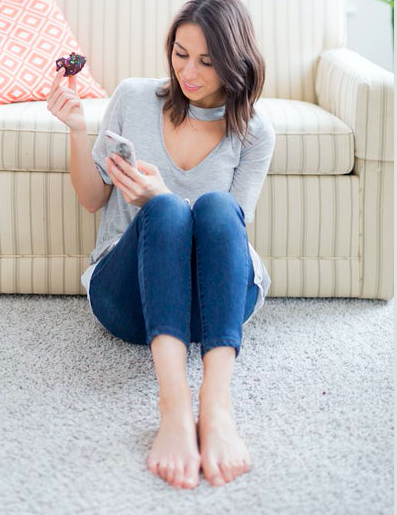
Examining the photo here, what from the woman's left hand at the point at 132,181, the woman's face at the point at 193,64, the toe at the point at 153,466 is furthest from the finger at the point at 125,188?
the toe at the point at 153,466

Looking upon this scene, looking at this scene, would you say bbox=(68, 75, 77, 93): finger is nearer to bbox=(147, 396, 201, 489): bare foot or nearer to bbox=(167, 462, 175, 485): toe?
bbox=(147, 396, 201, 489): bare foot

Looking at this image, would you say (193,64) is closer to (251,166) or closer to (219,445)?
(251,166)

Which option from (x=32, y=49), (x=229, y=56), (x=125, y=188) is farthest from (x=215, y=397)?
(x=32, y=49)

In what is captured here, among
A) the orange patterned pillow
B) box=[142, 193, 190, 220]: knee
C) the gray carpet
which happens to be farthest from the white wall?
box=[142, 193, 190, 220]: knee

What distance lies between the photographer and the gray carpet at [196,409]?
1162 millimetres

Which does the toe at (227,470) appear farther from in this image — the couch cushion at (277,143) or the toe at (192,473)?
the couch cushion at (277,143)

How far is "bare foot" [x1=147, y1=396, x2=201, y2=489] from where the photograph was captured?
1185 mm

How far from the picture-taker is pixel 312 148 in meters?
1.95

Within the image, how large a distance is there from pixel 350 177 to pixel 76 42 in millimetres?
1014

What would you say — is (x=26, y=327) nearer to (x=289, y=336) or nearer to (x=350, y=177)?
(x=289, y=336)

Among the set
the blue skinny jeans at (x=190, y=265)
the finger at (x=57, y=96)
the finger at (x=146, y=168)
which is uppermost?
the finger at (x=57, y=96)

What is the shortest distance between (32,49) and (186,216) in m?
1.11

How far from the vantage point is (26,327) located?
1.82 metres

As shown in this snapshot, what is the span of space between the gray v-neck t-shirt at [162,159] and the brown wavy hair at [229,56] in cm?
4
